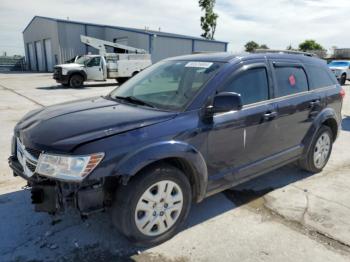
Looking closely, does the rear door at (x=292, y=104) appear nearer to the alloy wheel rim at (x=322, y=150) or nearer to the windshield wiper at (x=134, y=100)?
the alloy wheel rim at (x=322, y=150)

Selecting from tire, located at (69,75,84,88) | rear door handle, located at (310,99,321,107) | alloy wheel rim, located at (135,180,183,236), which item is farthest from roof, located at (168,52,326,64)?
tire, located at (69,75,84,88)

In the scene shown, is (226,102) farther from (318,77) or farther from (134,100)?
(318,77)

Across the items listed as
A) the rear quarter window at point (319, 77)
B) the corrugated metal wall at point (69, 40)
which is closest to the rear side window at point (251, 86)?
the rear quarter window at point (319, 77)

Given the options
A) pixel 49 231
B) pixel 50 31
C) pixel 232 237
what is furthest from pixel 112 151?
pixel 50 31

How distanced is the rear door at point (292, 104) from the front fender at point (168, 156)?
1310mm

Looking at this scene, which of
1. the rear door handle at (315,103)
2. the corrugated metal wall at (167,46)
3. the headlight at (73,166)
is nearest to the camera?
the headlight at (73,166)

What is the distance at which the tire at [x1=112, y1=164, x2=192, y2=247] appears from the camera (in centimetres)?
274

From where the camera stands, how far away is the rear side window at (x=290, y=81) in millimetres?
4027

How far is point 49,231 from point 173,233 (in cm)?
124

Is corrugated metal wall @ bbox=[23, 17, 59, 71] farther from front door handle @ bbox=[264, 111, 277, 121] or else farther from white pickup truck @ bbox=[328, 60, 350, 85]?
front door handle @ bbox=[264, 111, 277, 121]

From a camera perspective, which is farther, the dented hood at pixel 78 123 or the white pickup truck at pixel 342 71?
the white pickup truck at pixel 342 71

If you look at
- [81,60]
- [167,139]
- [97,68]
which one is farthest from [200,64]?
[81,60]

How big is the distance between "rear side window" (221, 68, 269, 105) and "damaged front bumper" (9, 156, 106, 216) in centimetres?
166

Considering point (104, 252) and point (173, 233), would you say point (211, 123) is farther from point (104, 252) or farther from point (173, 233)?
point (104, 252)
